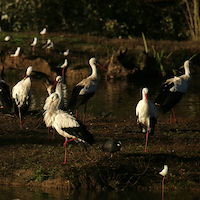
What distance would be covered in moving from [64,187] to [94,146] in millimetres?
1830

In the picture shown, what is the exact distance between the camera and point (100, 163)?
7461 mm

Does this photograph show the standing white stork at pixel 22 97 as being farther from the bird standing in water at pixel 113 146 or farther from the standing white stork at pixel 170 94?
the bird standing in water at pixel 113 146

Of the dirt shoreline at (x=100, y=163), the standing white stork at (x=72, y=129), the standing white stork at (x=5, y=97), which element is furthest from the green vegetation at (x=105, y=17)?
the standing white stork at (x=72, y=129)

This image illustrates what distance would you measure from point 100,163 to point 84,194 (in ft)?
2.14

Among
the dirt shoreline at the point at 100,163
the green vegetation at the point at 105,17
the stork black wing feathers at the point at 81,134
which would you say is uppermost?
the green vegetation at the point at 105,17

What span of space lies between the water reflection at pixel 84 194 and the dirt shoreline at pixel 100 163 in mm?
117

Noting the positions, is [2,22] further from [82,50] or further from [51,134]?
[51,134]

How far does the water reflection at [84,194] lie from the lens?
6922 millimetres

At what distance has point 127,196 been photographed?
7.02m

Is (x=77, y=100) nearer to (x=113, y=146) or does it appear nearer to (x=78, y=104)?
(x=78, y=104)

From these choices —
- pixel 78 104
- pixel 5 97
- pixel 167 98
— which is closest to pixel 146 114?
pixel 167 98

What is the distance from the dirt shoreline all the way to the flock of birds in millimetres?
290

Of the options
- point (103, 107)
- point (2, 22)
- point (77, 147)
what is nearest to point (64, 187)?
point (77, 147)

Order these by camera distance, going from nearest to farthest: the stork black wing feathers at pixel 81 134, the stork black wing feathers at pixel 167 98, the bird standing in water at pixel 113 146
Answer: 1. the bird standing in water at pixel 113 146
2. the stork black wing feathers at pixel 81 134
3. the stork black wing feathers at pixel 167 98
